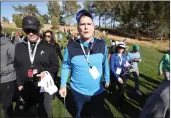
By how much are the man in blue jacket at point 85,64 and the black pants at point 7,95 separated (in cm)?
109

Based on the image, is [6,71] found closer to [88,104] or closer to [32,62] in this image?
[32,62]

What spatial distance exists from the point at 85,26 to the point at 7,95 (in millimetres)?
1699

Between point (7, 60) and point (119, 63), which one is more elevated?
point (7, 60)

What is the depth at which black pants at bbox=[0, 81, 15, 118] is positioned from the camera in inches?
132

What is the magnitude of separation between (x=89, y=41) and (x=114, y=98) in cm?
281

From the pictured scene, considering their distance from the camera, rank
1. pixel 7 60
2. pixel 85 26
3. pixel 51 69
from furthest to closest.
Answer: pixel 7 60
pixel 51 69
pixel 85 26

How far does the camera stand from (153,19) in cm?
1180

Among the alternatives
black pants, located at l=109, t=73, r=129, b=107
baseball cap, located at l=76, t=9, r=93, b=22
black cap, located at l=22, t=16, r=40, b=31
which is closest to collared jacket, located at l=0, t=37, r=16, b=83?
black cap, located at l=22, t=16, r=40, b=31

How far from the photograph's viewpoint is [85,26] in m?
2.44

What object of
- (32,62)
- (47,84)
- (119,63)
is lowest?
(119,63)

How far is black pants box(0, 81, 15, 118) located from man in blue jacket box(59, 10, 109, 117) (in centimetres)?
109

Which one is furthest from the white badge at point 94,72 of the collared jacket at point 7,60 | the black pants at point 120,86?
the black pants at point 120,86

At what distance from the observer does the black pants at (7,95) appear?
132 inches

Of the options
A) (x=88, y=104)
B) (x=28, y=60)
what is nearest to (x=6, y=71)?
(x=28, y=60)
